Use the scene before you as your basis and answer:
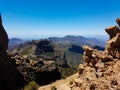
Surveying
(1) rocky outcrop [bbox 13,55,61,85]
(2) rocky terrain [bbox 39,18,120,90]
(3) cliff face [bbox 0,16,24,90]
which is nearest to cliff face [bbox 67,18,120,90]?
(2) rocky terrain [bbox 39,18,120,90]

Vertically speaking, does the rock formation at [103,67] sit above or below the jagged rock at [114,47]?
below

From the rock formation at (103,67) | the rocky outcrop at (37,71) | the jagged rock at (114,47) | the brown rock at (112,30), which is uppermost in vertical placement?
the brown rock at (112,30)

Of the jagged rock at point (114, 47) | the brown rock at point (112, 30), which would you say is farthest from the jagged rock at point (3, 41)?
the jagged rock at point (114, 47)

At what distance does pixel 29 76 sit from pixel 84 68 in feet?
299

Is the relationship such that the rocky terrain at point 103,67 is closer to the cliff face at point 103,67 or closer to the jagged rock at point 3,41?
the cliff face at point 103,67

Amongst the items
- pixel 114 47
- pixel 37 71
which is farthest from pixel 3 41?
pixel 114 47

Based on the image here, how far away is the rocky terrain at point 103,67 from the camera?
119ft

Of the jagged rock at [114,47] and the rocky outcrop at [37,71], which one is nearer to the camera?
the jagged rock at [114,47]

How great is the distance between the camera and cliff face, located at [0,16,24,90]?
114 meters

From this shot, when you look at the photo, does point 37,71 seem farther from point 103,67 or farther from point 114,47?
point 103,67

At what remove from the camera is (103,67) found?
145 feet

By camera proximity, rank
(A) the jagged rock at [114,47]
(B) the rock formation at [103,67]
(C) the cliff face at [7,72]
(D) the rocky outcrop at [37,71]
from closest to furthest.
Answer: (B) the rock formation at [103,67], (A) the jagged rock at [114,47], (C) the cliff face at [7,72], (D) the rocky outcrop at [37,71]

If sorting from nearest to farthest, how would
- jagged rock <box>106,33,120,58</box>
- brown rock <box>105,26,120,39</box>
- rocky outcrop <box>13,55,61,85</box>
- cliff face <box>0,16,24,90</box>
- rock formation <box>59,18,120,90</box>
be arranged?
rock formation <box>59,18,120,90</box>
jagged rock <box>106,33,120,58</box>
brown rock <box>105,26,120,39</box>
cliff face <box>0,16,24,90</box>
rocky outcrop <box>13,55,61,85</box>

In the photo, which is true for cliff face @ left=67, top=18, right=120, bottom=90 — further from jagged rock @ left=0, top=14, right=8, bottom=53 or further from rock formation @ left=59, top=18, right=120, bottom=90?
jagged rock @ left=0, top=14, right=8, bottom=53
